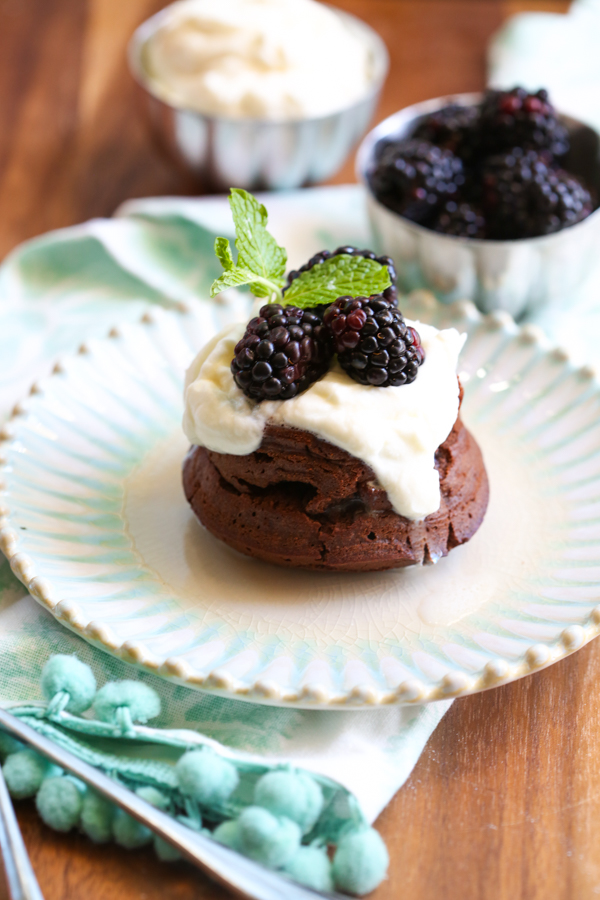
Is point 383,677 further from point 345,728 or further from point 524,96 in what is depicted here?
point 524,96

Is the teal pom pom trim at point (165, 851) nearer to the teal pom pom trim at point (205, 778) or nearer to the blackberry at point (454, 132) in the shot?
the teal pom pom trim at point (205, 778)

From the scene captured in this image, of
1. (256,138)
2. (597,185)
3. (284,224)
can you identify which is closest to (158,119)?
(256,138)

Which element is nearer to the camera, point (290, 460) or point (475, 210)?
point (290, 460)

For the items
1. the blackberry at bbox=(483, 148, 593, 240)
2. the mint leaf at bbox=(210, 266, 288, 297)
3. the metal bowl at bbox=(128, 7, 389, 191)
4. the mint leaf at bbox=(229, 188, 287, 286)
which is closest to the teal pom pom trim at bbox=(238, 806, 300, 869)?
the mint leaf at bbox=(210, 266, 288, 297)

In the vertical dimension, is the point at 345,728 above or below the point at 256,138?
below

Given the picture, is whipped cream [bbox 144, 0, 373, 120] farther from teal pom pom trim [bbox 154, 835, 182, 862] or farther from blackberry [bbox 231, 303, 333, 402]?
teal pom pom trim [bbox 154, 835, 182, 862]
